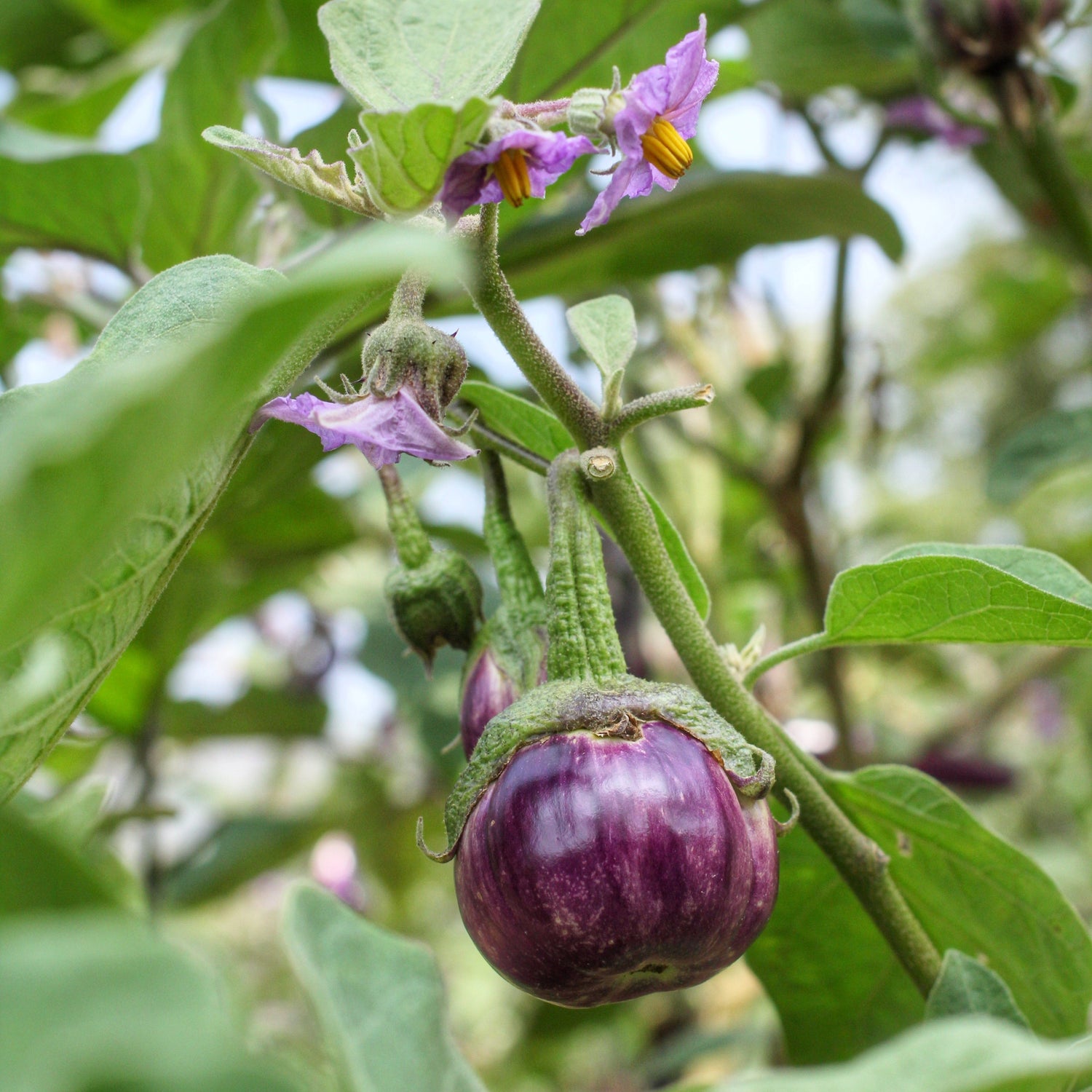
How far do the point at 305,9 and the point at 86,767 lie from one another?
95 centimetres

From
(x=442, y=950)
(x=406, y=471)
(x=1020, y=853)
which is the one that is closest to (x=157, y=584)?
(x=1020, y=853)

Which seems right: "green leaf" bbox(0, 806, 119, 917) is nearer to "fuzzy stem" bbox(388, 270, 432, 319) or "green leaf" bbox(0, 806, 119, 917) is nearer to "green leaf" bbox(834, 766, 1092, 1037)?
"fuzzy stem" bbox(388, 270, 432, 319)

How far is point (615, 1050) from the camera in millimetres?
2109

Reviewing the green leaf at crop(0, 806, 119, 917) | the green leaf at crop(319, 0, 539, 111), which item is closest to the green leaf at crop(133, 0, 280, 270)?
the green leaf at crop(319, 0, 539, 111)

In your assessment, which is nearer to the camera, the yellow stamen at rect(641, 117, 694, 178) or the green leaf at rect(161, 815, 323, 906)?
the yellow stamen at rect(641, 117, 694, 178)

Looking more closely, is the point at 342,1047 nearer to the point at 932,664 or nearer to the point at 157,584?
the point at 157,584

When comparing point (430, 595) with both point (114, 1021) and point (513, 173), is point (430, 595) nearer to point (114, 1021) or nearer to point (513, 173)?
point (513, 173)

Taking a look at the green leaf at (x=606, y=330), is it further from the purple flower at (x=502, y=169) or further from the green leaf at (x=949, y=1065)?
the green leaf at (x=949, y=1065)

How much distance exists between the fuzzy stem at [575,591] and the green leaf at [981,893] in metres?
0.20

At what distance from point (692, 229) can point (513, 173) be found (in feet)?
2.17

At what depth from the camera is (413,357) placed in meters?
0.46

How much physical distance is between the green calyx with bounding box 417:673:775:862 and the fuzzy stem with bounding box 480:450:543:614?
96mm

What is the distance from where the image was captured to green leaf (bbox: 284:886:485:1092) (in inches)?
12.5

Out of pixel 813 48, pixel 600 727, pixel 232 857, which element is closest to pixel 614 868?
pixel 600 727
